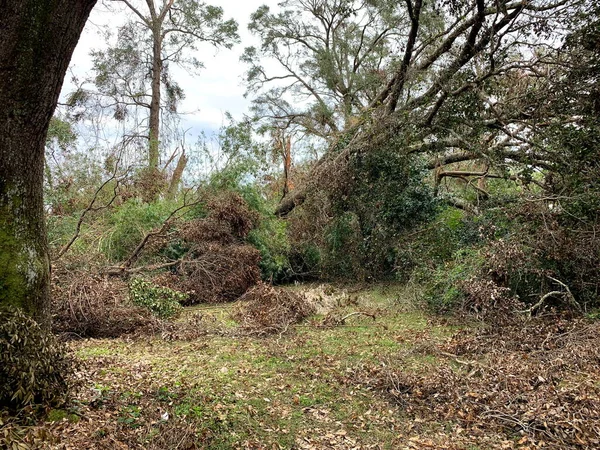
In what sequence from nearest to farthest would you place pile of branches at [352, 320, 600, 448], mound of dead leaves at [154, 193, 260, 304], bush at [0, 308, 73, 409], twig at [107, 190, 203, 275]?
1. bush at [0, 308, 73, 409]
2. pile of branches at [352, 320, 600, 448]
3. twig at [107, 190, 203, 275]
4. mound of dead leaves at [154, 193, 260, 304]

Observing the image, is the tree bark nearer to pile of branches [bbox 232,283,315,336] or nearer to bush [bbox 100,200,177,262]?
bush [bbox 100,200,177,262]

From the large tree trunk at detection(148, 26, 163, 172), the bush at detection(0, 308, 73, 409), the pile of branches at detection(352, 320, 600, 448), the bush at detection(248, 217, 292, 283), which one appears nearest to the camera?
the bush at detection(0, 308, 73, 409)

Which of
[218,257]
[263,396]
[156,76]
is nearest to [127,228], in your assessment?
[218,257]

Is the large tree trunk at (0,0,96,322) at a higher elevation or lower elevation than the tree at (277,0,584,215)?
lower

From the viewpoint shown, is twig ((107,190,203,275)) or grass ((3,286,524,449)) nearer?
grass ((3,286,524,449))

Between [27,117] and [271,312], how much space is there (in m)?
4.88

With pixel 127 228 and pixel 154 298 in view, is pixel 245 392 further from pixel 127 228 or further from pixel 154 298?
pixel 127 228

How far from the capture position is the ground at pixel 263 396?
3352 mm

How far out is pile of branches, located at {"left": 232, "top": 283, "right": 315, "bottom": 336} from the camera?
6766 millimetres

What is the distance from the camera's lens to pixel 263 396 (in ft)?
14.1

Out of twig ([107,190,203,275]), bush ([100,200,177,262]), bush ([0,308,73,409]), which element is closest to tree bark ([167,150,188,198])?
bush ([100,200,177,262])

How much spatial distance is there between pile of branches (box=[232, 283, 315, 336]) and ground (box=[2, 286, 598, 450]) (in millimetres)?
232

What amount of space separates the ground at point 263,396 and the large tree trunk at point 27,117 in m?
1.04

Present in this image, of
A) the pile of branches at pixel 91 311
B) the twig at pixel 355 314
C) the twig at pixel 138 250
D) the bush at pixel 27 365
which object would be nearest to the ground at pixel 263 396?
the bush at pixel 27 365
